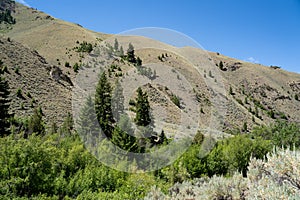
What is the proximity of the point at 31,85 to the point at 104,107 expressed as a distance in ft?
45.2

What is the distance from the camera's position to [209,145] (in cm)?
2734

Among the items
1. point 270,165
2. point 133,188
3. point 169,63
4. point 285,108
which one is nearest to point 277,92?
point 285,108

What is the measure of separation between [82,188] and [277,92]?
9294cm

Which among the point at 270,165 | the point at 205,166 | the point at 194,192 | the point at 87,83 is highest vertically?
the point at 87,83

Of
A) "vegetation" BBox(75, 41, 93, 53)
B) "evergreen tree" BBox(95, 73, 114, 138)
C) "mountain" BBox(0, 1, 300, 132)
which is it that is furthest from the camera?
"vegetation" BBox(75, 41, 93, 53)

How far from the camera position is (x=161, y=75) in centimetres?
5478

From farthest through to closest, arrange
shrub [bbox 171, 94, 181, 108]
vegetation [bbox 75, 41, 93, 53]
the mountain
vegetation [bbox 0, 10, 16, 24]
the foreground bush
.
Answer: vegetation [bbox 0, 10, 16, 24], vegetation [bbox 75, 41, 93, 53], shrub [bbox 171, 94, 181, 108], the mountain, the foreground bush

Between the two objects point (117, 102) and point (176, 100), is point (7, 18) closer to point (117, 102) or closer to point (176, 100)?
point (176, 100)

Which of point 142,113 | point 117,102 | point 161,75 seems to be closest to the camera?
point 117,102

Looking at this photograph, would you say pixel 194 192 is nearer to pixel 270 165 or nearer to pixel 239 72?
pixel 270 165

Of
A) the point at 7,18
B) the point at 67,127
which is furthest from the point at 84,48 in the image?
the point at 7,18

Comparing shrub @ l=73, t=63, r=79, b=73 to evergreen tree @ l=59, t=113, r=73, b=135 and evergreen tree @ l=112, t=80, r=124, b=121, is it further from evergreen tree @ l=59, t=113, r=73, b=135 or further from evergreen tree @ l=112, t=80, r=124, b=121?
evergreen tree @ l=59, t=113, r=73, b=135

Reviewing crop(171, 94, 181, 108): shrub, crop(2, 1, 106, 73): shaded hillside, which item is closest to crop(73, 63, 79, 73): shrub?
crop(2, 1, 106, 73): shaded hillside

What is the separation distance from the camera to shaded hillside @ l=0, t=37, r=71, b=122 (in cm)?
3831
